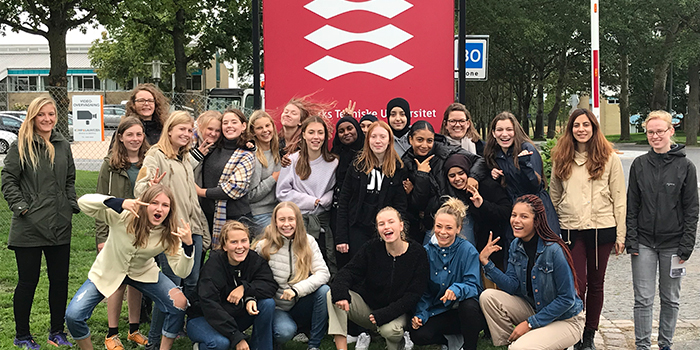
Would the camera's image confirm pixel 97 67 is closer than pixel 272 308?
No

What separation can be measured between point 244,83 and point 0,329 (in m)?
65.1

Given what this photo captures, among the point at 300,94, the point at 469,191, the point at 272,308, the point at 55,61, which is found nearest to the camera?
the point at 272,308

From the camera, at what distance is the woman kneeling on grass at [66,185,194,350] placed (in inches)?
176

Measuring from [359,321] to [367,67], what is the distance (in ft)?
9.03

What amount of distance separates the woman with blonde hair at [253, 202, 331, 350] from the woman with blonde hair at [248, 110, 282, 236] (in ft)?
1.20

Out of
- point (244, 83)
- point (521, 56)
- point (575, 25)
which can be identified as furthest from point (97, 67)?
point (575, 25)

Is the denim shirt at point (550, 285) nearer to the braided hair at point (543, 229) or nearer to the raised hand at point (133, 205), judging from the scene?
the braided hair at point (543, 229)

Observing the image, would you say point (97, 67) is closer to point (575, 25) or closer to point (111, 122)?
point (111, 122)

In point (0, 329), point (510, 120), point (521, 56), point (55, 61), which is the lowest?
point (0, 329)

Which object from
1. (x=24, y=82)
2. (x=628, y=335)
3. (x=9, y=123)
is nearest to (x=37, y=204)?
(x=628, y=335)

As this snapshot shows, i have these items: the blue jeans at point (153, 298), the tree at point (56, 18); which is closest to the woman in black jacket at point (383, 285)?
the blue jeans at point (153, 298)

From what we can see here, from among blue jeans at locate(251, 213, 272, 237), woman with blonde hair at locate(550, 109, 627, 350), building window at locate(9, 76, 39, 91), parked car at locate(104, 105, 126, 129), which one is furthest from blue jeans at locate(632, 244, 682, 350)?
building window at locate(9, 76, 39, 91)

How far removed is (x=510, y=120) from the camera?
16.9 ft

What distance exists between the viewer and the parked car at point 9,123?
1016 inches
